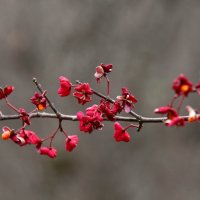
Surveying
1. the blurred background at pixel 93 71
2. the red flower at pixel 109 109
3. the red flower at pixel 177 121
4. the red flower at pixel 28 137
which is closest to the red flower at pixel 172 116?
the red flower at pixel 177 121

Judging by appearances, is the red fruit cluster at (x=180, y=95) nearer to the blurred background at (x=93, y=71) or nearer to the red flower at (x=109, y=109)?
the red flower at (x=109, y=109)

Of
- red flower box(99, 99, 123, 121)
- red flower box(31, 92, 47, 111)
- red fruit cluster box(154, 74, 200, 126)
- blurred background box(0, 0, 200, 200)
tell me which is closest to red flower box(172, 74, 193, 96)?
red fruit cluster box(154, 74, 200, 126)

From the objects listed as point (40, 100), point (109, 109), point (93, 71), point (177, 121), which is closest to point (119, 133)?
point (109, 109)

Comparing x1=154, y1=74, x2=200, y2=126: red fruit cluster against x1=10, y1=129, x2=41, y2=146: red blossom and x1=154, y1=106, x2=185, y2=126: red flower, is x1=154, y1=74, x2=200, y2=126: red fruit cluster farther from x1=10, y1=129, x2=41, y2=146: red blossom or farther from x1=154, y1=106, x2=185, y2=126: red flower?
x1=10, y1=129, x2=41, y2=146: red blossom

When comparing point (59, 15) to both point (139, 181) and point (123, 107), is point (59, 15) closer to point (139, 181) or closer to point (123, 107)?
Result: point (139, 181)

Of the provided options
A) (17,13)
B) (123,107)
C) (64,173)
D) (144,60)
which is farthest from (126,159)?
(123,107)

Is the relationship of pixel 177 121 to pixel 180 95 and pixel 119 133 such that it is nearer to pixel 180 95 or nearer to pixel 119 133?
pixel 180 95
